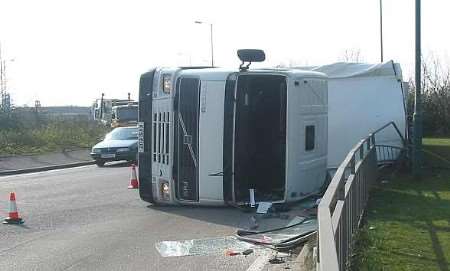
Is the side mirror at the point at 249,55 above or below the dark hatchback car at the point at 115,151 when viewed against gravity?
above

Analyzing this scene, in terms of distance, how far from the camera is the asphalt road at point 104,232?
7844 mm

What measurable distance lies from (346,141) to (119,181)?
6.25 metres

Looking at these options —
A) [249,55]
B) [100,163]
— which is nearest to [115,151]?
[100,163]

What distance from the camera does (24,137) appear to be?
109 ft

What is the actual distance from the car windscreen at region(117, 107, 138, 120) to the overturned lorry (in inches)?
1077

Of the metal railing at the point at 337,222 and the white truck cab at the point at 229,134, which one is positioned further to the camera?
the white truck cab at the point at 229,134

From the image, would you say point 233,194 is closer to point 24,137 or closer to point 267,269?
point 267,269

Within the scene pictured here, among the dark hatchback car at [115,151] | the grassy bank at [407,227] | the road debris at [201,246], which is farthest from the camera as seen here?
the dark hatchback car at [115,151]

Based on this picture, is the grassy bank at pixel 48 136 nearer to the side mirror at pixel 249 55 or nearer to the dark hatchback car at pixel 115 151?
the dark hatchback car at pixel 115 151

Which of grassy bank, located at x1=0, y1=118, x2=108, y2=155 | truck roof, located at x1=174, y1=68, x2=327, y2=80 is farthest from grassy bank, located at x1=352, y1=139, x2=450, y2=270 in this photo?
grassy bank, located at x1=0, y1=118, x2=108, y2=155

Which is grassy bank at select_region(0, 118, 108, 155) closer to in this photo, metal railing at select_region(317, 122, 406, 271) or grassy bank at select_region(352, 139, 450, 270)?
grassy bank at select_region(352, 139, 450, 270)

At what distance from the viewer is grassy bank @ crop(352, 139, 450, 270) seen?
6.75 m

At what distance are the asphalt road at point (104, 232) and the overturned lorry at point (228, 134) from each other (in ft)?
1.70

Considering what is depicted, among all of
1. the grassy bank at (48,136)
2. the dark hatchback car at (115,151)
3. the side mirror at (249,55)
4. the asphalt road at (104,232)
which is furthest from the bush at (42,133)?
the side mirror at (249,55)
